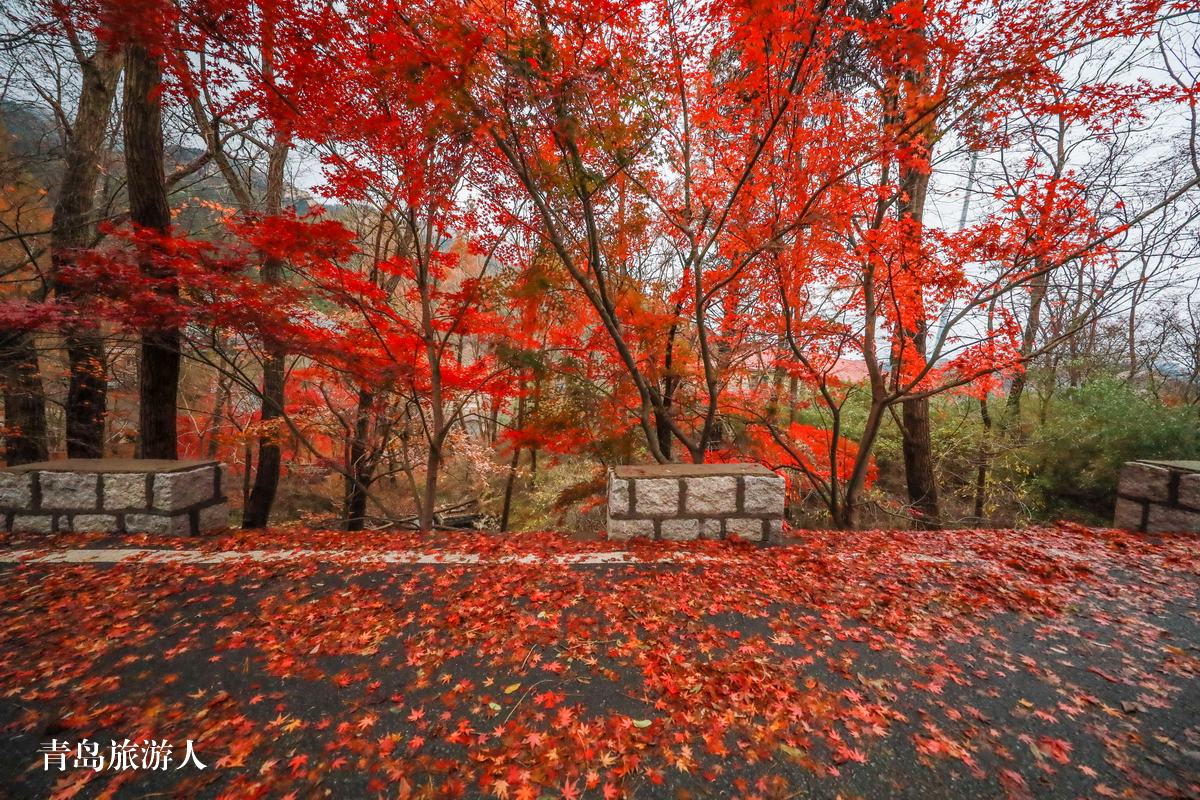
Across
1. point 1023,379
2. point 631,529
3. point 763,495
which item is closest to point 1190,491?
point 763,495

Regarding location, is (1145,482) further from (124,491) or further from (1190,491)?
(124,491)

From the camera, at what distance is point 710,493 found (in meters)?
4.06

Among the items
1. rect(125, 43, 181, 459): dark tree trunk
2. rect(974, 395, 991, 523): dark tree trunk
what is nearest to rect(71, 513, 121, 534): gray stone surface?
rect(125, 43, 181, 459): dark tree trunk

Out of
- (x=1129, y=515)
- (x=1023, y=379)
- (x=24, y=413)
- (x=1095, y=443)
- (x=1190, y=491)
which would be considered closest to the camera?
(x=1190, y=491)

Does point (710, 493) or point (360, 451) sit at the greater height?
point (710, 493)

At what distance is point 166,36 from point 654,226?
635cm

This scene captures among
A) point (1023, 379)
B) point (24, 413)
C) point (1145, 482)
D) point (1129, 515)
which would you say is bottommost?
point (1129, 515)

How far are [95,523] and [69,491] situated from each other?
35 centimetres

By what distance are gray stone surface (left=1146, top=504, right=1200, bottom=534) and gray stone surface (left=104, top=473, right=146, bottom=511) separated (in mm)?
9462

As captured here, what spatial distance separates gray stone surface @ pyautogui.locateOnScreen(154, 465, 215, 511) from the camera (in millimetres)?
4031

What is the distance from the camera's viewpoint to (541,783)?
162 centimetres

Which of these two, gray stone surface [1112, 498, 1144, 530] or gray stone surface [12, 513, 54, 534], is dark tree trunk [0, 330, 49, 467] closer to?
gray stone surface [12, 513, 54, 534]

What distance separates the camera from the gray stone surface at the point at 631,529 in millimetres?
4062

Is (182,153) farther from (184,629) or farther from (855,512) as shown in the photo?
(855,512)
